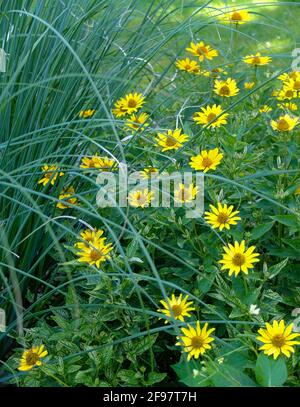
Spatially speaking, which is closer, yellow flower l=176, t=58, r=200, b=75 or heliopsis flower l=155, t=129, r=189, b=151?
heliopsis flower l=155, t=129, r=189, b=151

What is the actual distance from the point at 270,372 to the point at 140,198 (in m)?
0.63

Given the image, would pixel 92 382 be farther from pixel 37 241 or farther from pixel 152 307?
pixel 37 241

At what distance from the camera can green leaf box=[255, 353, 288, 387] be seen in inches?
66.7

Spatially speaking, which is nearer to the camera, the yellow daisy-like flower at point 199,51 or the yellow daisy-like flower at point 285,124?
the yellow daisy-like flower at point 285,124

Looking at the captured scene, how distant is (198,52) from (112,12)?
43 cm

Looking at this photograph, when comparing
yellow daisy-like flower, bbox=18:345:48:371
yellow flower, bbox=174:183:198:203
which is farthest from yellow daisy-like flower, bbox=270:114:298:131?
yellow daisy-like flower, bbox=18:345:48:371

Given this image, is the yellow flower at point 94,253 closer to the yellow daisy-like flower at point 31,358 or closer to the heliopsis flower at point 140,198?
the heliopsis flower at point 140,198

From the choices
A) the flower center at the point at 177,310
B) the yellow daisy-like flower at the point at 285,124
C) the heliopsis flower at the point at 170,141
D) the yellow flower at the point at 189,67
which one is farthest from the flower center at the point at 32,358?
the yellow flower at the point at 189,67

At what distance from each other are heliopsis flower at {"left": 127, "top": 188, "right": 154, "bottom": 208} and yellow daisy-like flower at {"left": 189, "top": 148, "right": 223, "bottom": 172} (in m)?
0.17

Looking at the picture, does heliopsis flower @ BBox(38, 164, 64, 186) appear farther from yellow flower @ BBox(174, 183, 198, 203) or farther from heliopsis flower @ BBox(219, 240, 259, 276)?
heliopsis flower @ BBox(219, 240, 259, 276)

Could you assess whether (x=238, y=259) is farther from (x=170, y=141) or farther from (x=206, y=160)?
(x=170, y=141)

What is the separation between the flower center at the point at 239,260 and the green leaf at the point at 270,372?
0.26 m

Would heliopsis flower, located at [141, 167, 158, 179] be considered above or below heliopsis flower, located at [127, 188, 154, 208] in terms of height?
above

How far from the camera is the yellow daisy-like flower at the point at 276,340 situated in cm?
173
